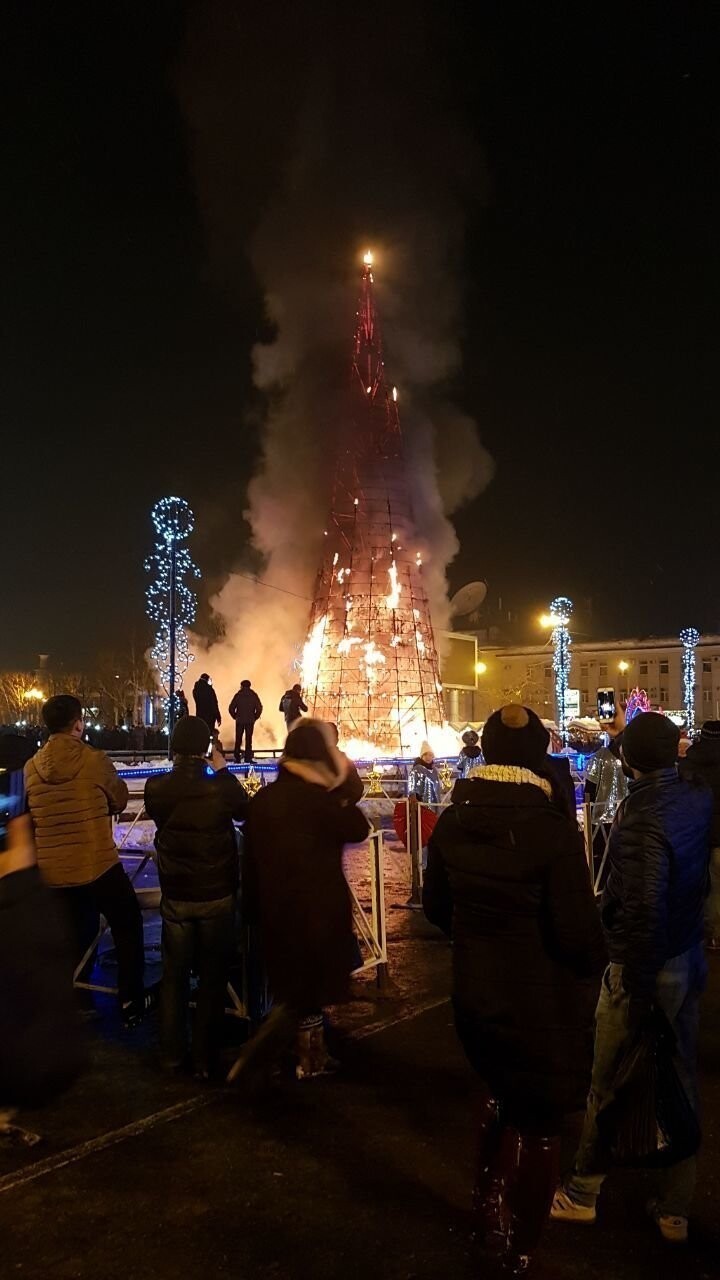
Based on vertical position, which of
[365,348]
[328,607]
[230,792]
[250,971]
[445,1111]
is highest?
[365,348]

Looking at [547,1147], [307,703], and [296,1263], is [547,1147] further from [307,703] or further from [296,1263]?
[307,703]

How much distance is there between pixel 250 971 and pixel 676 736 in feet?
10.8

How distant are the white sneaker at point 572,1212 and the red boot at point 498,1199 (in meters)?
0.42

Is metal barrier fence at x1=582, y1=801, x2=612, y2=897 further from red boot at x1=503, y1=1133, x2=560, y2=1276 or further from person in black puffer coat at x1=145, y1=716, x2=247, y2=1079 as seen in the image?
red boot at x1=503, y1=1133, x2=560, y2=1276

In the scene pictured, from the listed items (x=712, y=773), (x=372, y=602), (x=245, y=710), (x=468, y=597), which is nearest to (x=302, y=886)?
(x=712, y=773)

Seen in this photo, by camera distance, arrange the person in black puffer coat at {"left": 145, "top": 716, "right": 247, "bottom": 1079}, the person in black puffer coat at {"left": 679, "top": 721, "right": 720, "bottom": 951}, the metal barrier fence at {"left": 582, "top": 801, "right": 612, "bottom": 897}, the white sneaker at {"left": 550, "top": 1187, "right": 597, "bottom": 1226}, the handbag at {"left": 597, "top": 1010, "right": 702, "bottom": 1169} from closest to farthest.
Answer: the handbag at {"left": 597, "top": 1010, "right": 702, "bottom": 1169}, the white sneaker at {"left": 550, "top": 1187, "right": 597, "bottom": 1226}, the person in black puffer coat at {"left": 145, "top": 716, "right": 247, "bottom": 1079}, the person in black puffer coat at {"left": 679, "top": 721, "right": 720, "bottom": 951}, the metal barrier fence at {"left": 582, "top": 801, "right": 612, "bottom": 897}

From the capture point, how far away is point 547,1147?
3.05 metres

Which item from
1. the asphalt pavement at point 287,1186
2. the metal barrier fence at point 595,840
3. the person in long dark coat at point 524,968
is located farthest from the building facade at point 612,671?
the person in long dark coat at point 524,968

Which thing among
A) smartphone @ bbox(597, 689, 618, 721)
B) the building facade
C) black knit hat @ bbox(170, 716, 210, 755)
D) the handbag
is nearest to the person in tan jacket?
black knit hat @ bbox(170, 716, 210, 755)

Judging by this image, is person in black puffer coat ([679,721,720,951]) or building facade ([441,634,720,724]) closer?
person in black puffer coat ([679,721,720,951])

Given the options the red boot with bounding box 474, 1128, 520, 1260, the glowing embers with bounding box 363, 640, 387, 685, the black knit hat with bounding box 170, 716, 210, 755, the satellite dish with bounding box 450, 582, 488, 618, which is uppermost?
the satellite dish with bounding box 450, 582, 488, 618

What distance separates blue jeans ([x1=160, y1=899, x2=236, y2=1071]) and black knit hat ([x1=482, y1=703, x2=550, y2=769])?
244 cm

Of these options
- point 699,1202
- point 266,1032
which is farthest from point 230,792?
point 699,1202

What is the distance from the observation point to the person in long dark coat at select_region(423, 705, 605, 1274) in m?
3.02
